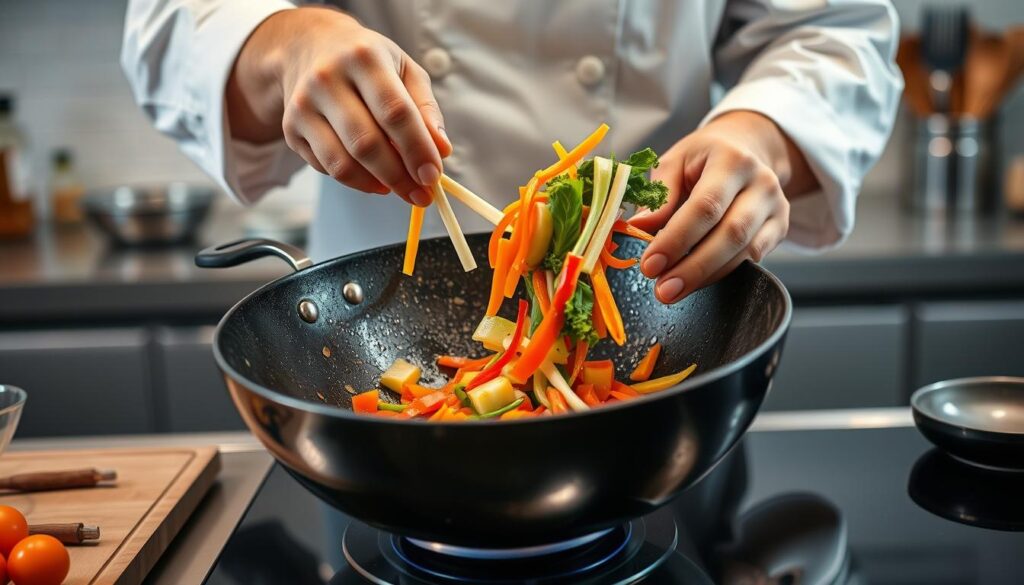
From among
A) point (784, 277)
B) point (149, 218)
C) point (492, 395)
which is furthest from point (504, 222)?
point (149, 218)

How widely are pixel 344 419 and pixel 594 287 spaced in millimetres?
305

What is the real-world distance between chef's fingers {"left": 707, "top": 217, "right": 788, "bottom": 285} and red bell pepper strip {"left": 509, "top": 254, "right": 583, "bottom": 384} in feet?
0.34

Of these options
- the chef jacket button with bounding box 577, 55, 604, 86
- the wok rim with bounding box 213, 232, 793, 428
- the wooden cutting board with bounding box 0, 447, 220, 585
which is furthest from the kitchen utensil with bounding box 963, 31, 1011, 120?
the wooden cutting board with bounding box 0, 447, 220, 585

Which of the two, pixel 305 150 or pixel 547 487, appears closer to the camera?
pixel 547 487

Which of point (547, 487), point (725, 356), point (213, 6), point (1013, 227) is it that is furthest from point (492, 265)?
point (1013, 227)

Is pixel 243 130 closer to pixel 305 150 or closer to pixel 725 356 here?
pixel 305 150

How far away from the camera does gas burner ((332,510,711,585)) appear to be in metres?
0.74

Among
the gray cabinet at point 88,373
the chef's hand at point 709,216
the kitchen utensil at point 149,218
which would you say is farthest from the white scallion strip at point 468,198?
the kitchen utensil at point 149,218

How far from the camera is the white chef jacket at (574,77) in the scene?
120cm

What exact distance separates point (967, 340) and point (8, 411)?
1.65 metres

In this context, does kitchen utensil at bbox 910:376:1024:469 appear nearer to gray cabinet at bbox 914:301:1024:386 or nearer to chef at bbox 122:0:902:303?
chef at bbox 122:0:902:303

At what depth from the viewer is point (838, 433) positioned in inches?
40.8

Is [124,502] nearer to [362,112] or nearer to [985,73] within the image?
[362,112]

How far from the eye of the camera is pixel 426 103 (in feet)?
2.60
